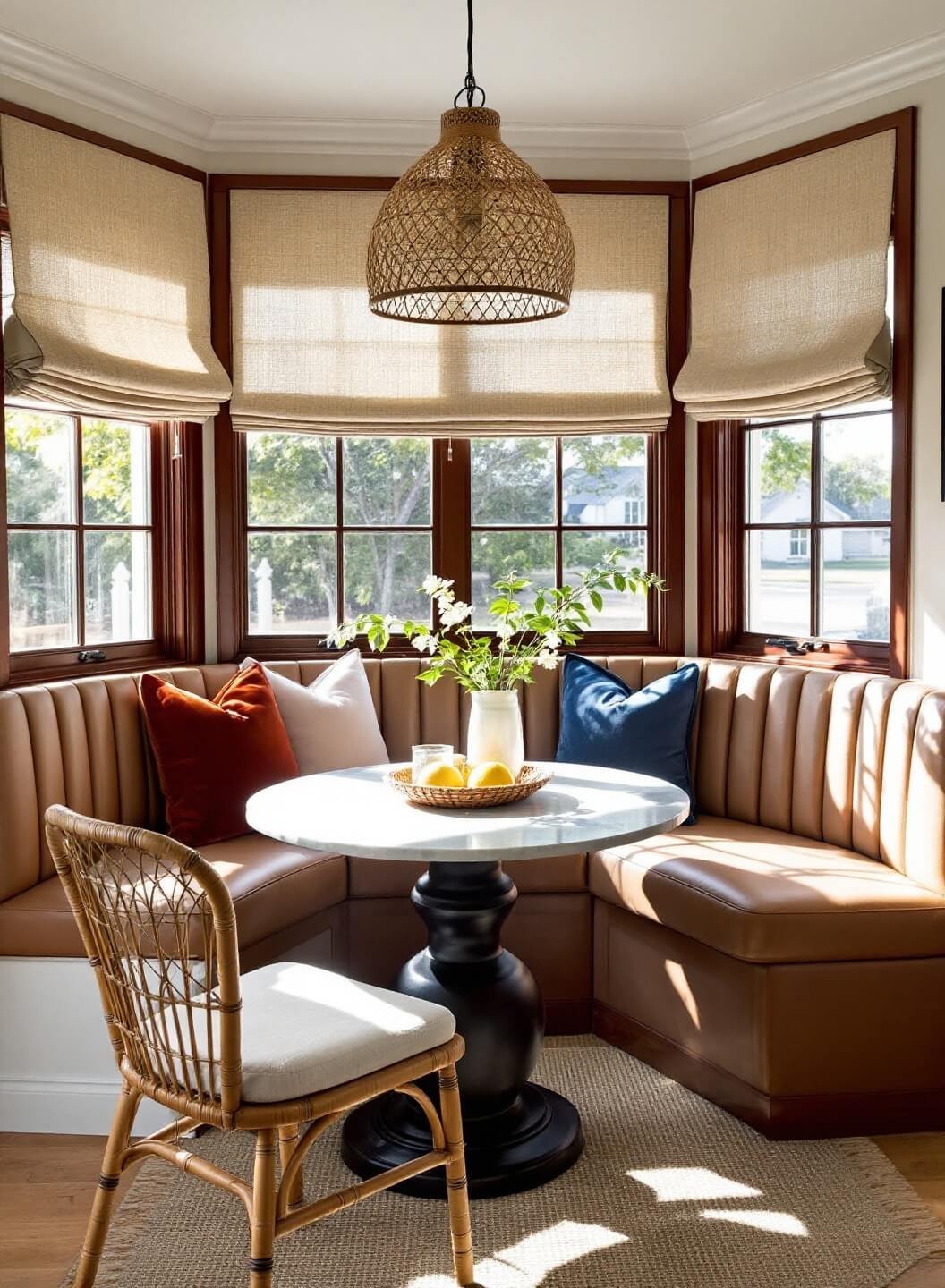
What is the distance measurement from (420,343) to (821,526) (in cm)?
148

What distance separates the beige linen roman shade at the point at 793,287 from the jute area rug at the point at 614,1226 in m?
2.20

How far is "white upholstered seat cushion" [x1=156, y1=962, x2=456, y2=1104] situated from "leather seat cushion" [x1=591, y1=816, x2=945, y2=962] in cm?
92

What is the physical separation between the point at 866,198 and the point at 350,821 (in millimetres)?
2510

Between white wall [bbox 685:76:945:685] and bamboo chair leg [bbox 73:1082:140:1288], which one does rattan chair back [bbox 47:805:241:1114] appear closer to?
bamboo chair leg [bbox 73:1082:140:1288]

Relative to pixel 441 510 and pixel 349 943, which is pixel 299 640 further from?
pixel 349 943

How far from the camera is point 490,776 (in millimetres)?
2754

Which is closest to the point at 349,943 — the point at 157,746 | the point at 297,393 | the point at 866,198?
the point at 157,746

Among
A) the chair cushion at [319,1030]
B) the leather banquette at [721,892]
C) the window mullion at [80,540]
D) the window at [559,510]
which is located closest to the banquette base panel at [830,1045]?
the leather banquette at [721,892]

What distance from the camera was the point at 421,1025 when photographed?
2211 millimetres

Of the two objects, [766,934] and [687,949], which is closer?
[766,934]

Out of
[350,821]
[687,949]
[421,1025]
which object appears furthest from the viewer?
[687,949]

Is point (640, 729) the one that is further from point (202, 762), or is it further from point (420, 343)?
point (420, 343)

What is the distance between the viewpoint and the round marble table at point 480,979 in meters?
2.62

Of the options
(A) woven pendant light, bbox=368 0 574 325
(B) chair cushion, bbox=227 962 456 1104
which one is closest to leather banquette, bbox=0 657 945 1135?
(B) chair cushion, bbox=227 962 456 1104
